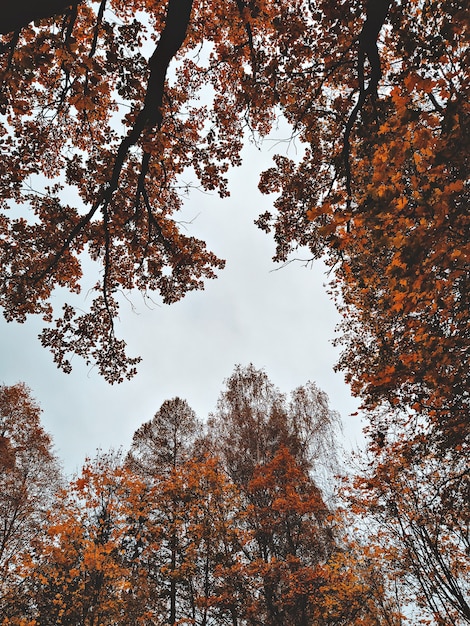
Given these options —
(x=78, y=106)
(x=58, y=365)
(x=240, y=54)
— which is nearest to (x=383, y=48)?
(x=240, y=54)

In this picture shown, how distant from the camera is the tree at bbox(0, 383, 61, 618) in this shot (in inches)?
522

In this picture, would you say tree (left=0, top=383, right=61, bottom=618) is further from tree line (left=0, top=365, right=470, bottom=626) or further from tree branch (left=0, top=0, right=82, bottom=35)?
tree branch (left=0, top=0, right=82, bottom=35)

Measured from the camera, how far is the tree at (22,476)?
13.3 m

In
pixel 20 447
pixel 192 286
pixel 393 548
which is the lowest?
pixel 393 548

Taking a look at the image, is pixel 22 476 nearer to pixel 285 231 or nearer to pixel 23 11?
pixel 285 231

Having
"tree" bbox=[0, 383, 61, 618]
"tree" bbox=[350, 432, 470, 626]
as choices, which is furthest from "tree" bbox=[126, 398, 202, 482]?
"tree" bbox=[350, 432, 470, 626]

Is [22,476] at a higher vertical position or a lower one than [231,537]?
higher

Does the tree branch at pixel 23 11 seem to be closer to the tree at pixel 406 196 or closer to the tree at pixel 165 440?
the tree at pixel 406 196

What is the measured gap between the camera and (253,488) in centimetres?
1191

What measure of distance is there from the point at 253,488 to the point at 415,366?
32.3 feet

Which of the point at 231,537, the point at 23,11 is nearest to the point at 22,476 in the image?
the point at 231,537

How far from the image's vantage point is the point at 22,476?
45.6 feet

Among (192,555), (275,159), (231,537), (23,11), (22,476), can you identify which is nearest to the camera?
(23,11)

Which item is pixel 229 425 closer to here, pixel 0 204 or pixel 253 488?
pixel 253 488
